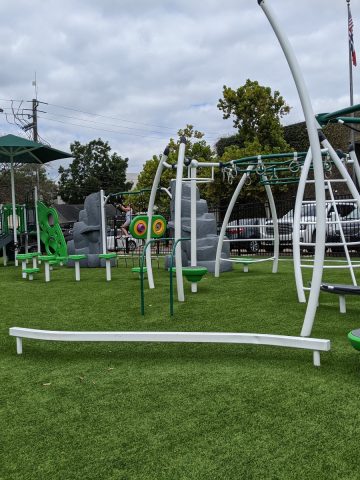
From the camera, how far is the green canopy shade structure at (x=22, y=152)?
12047mm

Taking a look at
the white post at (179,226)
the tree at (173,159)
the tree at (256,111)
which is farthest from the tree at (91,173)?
the white post at (179,226)

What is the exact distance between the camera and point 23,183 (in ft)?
145

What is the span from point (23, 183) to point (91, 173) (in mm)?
15050

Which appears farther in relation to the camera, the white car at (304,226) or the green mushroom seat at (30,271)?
the white car at (304,226)

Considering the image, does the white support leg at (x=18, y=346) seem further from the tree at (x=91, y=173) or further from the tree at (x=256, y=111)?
the tree at (x=91, y=173)

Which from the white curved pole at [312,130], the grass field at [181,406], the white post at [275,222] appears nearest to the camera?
the grass field at [181,406]

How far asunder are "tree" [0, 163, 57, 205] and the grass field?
28.1m

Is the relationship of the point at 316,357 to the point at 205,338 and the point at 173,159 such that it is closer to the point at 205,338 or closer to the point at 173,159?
the point at 205,338

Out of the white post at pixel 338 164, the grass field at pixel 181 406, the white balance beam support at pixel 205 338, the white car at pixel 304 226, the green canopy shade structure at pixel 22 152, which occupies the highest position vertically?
the green canopy shade structure at pixel 22 152

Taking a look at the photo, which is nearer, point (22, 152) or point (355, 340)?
point (355, 340)

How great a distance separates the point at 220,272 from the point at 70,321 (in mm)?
5759

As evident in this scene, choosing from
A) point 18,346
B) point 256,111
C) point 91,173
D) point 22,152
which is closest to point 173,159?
point 256,111

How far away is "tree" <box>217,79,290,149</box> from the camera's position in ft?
73.2

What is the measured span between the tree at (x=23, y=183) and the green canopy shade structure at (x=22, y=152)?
18.3m
